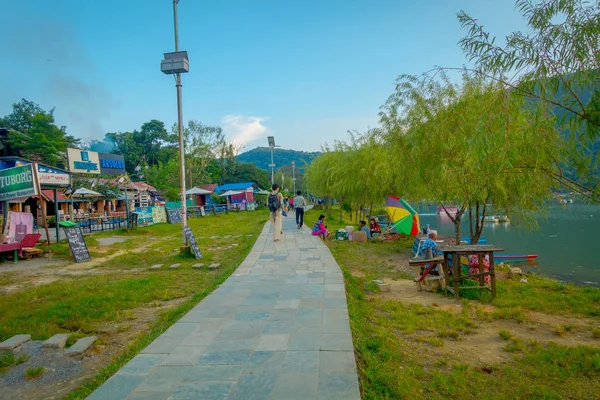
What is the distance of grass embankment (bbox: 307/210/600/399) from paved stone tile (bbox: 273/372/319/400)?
42 cm

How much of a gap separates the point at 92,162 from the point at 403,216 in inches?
498

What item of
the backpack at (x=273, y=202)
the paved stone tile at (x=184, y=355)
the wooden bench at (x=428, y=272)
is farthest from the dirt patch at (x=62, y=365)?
the backpack at (x=273, y=202)

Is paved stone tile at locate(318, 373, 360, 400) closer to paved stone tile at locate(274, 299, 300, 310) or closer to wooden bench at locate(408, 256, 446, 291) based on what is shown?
paved stone tile at locate(274, 299, 300, 310)

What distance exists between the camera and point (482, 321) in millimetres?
5246

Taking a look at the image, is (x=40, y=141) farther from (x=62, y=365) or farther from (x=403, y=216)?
(x=62, y=365)

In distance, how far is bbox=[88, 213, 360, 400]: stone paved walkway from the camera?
304 cm

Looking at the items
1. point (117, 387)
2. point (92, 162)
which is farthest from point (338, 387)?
point (92, 162)

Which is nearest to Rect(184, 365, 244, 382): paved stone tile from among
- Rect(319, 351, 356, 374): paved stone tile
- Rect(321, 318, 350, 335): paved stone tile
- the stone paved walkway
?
the stone paved walkway

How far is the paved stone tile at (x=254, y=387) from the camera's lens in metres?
2.92

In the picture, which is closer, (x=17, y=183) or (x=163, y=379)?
(x=163, y=379)

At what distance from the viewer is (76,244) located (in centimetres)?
1067

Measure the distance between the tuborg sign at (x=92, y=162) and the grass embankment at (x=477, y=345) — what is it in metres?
12.7

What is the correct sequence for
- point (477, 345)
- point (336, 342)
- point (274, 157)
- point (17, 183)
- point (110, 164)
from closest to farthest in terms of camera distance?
point (336, 342), point (477, 345), point (17, 183), point (110, 164), point (274, 157)

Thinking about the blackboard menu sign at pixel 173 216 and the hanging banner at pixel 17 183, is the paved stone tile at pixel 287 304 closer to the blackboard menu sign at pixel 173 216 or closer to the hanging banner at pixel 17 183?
the hanging banner at pixel 17 183
